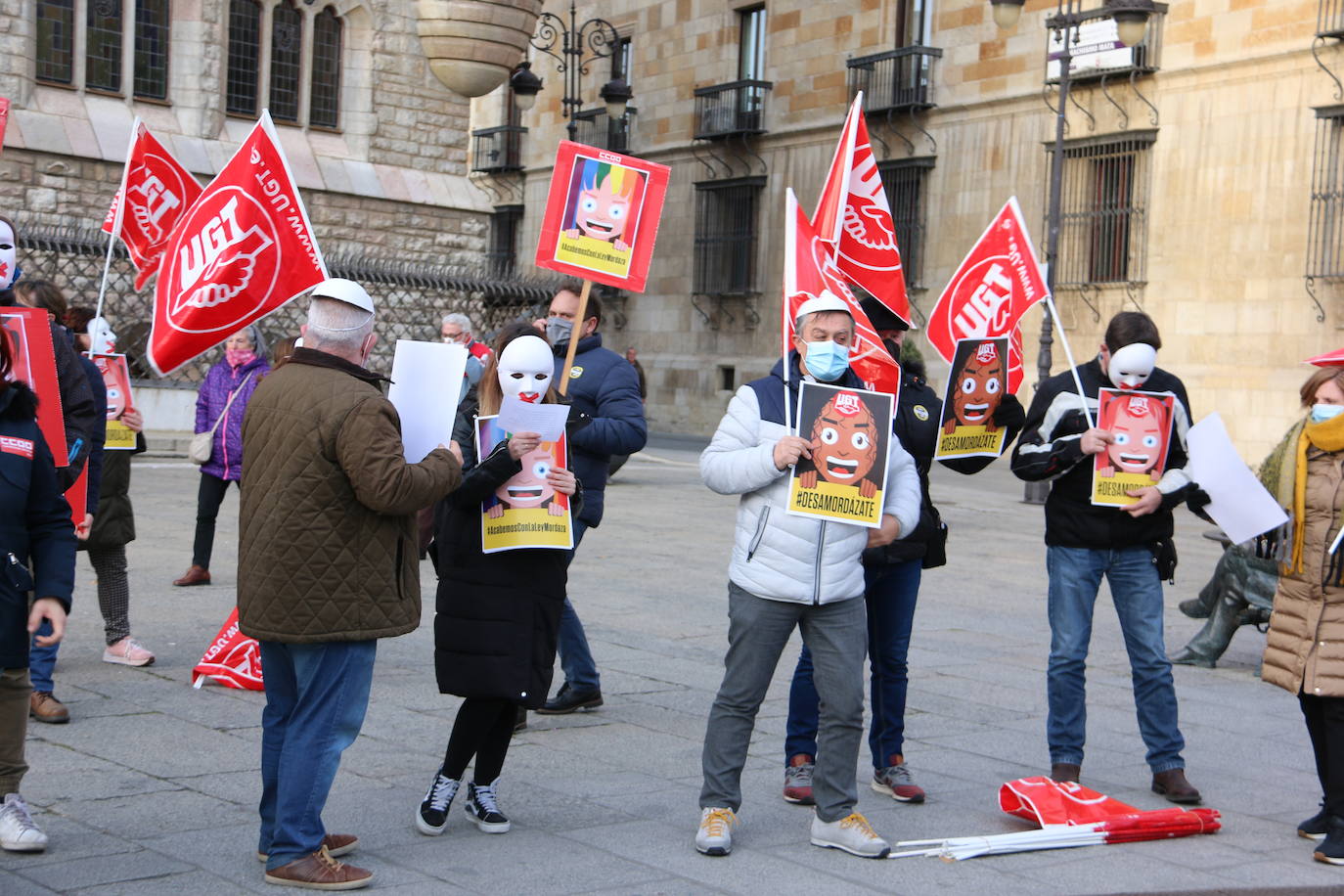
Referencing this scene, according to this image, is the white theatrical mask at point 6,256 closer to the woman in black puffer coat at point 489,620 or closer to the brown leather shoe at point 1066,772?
the woman in black puffer coat at point 489,620

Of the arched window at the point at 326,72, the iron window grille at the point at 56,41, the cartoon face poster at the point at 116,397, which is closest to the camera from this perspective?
the cartoon face poster at the point at 116,397

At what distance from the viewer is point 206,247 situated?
6.75 m

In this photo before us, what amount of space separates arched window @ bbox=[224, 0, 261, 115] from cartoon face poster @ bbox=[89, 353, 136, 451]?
16.6 m

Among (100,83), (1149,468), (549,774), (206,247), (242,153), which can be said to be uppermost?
(100,83)

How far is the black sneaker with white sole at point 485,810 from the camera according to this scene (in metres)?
5.23

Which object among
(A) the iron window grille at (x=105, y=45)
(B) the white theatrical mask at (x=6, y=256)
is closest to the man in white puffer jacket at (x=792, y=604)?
(B) the white theatrical mask at (x=6, y=256)

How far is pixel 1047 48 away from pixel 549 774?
921 inches

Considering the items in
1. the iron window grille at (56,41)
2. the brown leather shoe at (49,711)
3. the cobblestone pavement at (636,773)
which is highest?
the iron window grille at (56,41)

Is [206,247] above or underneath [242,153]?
underneath

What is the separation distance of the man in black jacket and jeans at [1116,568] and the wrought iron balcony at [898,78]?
24069 millimetres

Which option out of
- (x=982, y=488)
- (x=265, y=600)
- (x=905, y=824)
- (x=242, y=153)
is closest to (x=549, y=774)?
(x=905, y=824)

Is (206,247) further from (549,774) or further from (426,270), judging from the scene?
(426,270)

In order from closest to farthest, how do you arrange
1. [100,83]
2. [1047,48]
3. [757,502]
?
[757,502]
[100,83]
[1047,48]

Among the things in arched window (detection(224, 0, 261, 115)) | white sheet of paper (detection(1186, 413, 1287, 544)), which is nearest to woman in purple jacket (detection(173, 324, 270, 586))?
white sheet of paper (detection(1186, 413, 1287, 544))
